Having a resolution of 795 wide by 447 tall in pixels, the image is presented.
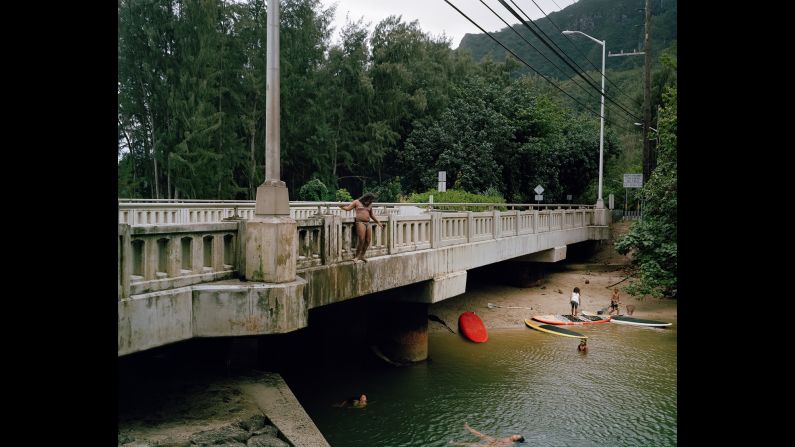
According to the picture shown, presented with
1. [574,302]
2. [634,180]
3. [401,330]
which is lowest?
[574,302]

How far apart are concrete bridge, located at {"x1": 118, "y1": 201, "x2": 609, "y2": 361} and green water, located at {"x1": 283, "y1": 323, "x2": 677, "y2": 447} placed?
1.65 metres

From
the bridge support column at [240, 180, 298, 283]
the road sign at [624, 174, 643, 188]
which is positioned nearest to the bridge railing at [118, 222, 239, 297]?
the bridge support column at [240, 180, 298, 283]

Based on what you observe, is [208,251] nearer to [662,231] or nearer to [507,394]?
[507,394]

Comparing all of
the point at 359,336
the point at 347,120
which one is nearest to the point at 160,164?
the point at 347,120

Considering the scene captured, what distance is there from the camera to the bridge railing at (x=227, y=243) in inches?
263

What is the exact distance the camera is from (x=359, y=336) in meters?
16.5

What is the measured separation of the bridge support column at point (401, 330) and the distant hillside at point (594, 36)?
85.7 metres

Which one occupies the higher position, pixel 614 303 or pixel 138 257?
pixel 138 257

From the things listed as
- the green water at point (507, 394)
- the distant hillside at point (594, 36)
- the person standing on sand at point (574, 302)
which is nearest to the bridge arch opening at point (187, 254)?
the green water at point (507, 394)

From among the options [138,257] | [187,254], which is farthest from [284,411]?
[138,257]

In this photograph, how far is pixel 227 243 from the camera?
8.12 metres

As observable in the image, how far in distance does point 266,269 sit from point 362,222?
2.97 meters
